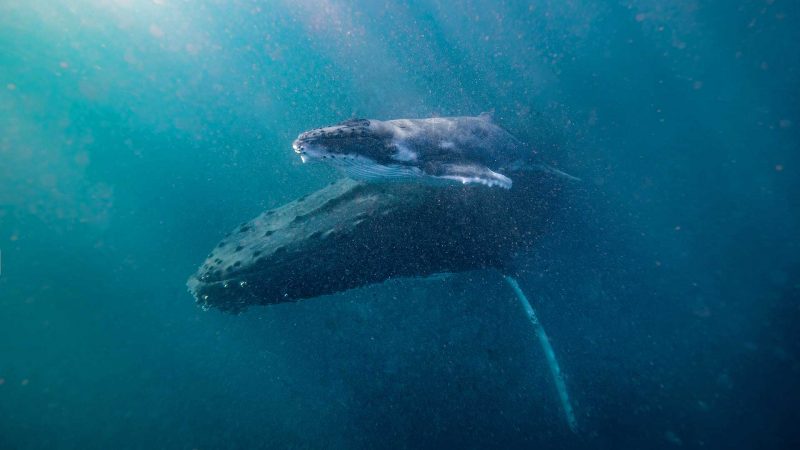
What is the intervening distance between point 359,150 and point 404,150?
597 millimetres

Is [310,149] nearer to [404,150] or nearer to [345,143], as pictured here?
[345,143]

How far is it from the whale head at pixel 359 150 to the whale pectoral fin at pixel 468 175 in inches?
13.1

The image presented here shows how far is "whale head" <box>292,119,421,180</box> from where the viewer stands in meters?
3.12

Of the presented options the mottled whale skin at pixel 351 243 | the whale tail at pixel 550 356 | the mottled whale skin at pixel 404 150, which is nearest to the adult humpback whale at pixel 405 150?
the mottled whale skin at pixel 404 150

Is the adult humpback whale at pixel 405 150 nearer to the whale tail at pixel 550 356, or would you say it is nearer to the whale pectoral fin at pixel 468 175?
the whale pectoral fin at pixel 468 175

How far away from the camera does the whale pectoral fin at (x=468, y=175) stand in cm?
357

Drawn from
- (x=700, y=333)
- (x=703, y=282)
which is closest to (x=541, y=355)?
(x=700, y=333)

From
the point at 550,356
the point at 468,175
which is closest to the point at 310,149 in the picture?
the point at 468,175

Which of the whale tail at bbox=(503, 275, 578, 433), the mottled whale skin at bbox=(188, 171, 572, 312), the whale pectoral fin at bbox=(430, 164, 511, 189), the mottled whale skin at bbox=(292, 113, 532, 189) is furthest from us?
the whale tail at bbox=(503, 275, 578, 433)

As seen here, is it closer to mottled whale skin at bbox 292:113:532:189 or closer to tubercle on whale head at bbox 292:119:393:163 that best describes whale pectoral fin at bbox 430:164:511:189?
mottled whale skin at bbox 292:113:532:189

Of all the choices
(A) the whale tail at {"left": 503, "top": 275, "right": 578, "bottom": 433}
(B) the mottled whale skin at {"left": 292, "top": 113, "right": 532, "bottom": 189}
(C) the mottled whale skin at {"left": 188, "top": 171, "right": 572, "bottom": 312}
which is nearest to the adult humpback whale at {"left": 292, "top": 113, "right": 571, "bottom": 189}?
(B) the mottled whale skin at {"left": 292, "top": 113, "right": 532, "bottom": 189}

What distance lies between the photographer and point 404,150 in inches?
142

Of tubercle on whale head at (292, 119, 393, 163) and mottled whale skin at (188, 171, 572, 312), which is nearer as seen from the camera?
tubercle on whale head at (292, 119, 393, 163)

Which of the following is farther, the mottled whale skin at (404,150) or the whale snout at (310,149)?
the mottled whale skin at (404,150)
